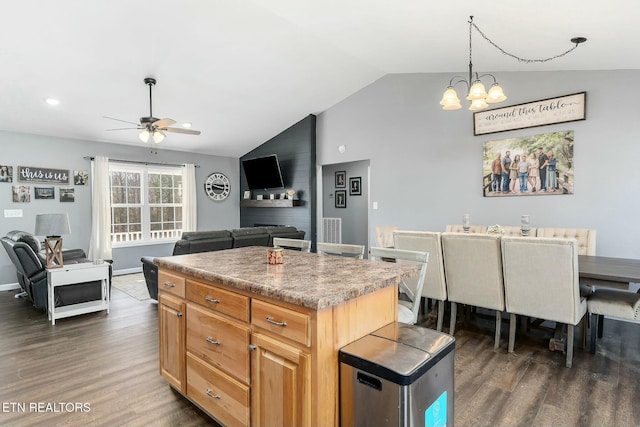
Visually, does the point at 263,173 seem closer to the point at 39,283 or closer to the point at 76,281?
the point at 76,281

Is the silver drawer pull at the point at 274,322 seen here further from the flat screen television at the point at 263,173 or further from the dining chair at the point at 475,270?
the flat screen television at the point at 263,173

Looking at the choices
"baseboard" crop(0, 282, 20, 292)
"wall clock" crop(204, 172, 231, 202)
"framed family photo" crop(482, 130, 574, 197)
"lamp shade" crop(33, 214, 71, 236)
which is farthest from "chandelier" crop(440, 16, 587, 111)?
"baseboard" crop(0, 282, 20, 292)

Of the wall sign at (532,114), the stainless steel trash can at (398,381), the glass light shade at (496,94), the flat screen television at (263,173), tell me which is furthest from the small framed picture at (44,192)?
the wall sign at (532,114)

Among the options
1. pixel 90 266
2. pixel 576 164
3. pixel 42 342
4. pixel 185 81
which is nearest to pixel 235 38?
pixel 185 81

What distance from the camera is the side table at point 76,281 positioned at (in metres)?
3.61

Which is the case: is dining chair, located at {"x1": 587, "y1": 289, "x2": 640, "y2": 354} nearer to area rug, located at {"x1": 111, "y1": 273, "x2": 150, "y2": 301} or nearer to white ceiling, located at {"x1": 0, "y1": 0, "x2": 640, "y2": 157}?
white ceiling, located at {"x1": 0, "y1": 0, "x2": 640, "y2": 157}

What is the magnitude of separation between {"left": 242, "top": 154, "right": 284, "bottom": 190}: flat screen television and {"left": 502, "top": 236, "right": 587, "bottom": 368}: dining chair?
4926 mm

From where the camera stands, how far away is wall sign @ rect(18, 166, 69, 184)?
17.1 ft

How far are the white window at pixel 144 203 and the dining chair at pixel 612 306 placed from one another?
6.68 meters

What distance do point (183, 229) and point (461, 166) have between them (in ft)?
Answer: 17.7

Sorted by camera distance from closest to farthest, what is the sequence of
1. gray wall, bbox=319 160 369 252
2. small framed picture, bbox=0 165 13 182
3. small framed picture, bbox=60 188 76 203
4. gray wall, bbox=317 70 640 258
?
gray wall, bbox=317 70 640 258
small framed picture, bbox=0 165 13 182
small framed picture, bbox=60 188 76 203
gray wall, bbox=319 160 369 252

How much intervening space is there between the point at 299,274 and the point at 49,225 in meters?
3.50

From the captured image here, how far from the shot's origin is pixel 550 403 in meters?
2.11

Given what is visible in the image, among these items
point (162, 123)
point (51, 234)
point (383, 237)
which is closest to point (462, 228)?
point (383, 237)
